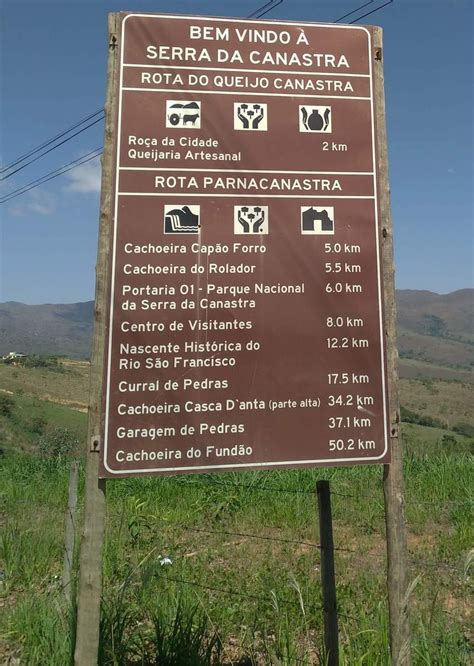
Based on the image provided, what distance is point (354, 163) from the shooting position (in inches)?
109

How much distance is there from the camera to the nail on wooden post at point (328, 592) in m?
2.73

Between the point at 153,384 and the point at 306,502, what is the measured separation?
4.62 m

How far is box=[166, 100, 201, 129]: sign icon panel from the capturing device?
8.59 ft

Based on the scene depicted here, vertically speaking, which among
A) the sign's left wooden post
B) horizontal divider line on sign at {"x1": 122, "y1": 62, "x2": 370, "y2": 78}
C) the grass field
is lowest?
the grass field

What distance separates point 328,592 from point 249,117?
7.79 feet

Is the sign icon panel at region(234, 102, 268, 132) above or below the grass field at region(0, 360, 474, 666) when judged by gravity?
above

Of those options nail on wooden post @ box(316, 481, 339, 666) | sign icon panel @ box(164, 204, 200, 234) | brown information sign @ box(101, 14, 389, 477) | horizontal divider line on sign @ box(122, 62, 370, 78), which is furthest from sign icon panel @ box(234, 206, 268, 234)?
nail on wooden post @ box(316, 481, 339, 666)

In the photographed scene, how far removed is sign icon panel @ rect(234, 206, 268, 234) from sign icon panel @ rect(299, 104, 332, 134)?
48 centimetres

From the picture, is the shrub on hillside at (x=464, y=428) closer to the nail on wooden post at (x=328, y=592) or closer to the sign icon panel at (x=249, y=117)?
the nail on wooden post at (x=328, y=592)

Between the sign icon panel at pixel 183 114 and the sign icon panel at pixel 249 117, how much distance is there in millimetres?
188

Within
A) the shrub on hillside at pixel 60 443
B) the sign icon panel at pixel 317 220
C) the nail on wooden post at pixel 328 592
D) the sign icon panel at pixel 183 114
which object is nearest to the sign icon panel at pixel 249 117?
the sign icon panel at pixel 183 114

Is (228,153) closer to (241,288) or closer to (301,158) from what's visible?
(301,158)

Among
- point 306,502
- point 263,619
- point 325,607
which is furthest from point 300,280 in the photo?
point 306,502

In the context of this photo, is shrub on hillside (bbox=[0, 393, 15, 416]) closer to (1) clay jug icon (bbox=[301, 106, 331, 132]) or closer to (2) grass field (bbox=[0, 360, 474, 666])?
(2) grass field (bbox=[0, 360, 474, 666])
